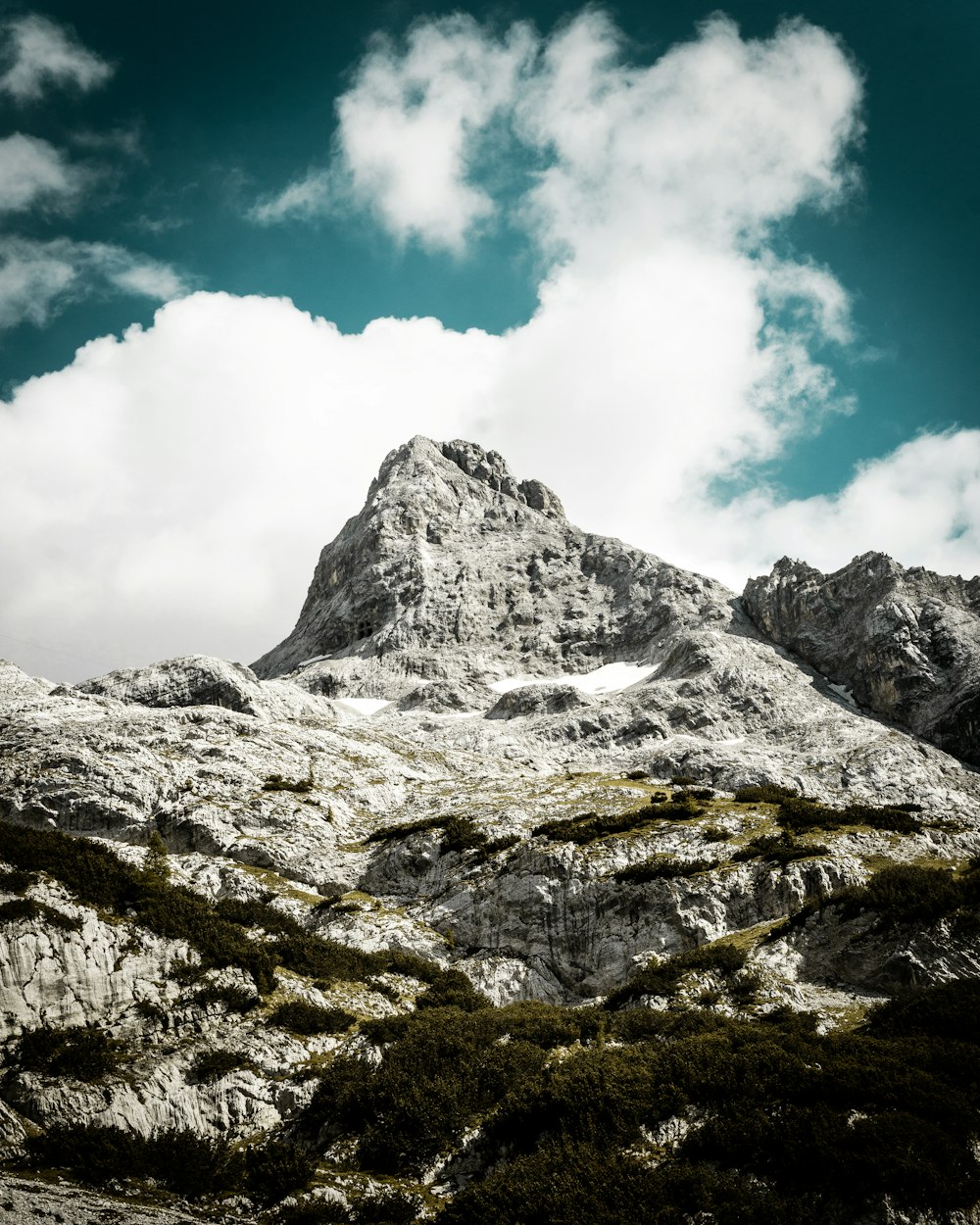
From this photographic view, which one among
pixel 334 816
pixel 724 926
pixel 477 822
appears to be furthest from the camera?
pixel 334 816

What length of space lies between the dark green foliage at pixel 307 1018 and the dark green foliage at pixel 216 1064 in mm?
2030

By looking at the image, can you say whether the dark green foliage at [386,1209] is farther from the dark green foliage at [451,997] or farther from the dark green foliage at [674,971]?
the dark green foliage at [674,971]

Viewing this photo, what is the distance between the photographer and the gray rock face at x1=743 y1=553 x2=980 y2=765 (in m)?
107

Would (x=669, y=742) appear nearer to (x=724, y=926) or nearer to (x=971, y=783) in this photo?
(x=971, y=783)

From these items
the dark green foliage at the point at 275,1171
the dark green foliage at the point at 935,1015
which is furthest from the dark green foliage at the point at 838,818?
the dark green foliage at the point at 275,1171

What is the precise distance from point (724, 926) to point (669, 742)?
5456cm

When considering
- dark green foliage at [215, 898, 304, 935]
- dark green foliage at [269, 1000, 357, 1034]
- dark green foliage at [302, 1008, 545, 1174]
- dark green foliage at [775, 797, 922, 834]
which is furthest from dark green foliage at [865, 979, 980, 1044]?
dark green foliage at [215, 898, 304, 935]

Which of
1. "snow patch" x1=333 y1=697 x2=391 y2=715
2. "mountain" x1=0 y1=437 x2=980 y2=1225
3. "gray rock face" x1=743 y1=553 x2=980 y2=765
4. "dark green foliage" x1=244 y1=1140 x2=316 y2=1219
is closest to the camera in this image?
"mountain" x1=0 y1=437 x2=980 y2=1225

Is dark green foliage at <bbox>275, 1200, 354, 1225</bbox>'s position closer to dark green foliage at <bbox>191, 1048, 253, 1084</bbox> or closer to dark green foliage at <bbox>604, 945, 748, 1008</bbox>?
dark green foliage at <bbox>191, 1048, 253, 1084</bbox>

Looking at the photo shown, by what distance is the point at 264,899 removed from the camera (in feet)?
137

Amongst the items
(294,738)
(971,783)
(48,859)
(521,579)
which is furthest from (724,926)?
(521,579)

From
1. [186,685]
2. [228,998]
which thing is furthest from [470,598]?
[228,998]

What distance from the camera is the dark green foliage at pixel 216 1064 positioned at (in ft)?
70.7

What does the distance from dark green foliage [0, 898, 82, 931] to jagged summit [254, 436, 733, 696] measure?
112237 millimetres
